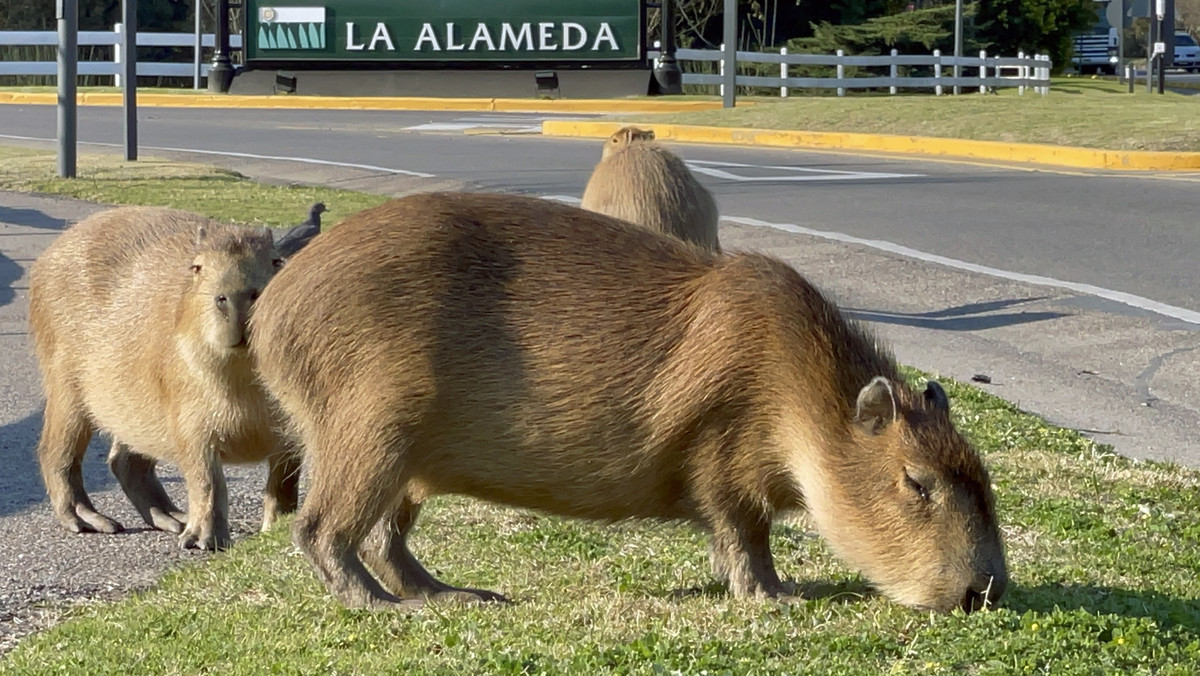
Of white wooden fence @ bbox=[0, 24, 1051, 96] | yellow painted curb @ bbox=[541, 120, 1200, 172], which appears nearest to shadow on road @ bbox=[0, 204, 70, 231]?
yellow painted curb @ bbox=[541, 120, 1200, 172]

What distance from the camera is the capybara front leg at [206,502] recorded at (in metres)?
5.23

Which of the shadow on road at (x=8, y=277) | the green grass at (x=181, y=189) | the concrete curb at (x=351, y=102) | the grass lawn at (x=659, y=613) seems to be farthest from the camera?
the concrete curb at (x=351, y=102)

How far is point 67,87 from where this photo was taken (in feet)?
47.4

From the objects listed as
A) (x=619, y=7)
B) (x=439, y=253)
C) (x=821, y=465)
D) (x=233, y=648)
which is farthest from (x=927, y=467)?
(x=619, y=7)

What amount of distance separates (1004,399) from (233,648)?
13.7ft

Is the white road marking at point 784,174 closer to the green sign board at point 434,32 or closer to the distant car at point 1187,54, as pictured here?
the green sign board at point 434,32

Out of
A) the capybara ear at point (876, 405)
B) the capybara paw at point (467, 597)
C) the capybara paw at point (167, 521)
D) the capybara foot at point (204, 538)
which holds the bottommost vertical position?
the capybara paw at point (167, 521)

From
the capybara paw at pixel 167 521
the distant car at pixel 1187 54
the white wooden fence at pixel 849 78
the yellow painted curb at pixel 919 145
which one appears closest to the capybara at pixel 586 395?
the capybara paw at pixel 167 521

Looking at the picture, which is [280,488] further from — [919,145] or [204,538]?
[919,145]

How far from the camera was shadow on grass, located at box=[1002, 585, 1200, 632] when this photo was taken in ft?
12.9

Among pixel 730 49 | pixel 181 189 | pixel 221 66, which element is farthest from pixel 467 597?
pixel 221 66

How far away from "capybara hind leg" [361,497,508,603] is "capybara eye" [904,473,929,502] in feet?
3.70

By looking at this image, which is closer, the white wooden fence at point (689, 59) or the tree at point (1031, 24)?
the white wooden fence at point (689, 59)

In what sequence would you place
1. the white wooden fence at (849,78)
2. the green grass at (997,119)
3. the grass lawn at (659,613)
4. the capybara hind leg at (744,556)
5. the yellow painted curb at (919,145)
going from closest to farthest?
the grass lawn at (659,613) → the capybara hind leg at (744,556) → the yellow painted curb at (919,145) → the green grass at (997,119) → the white wooden fence at (849,78)
